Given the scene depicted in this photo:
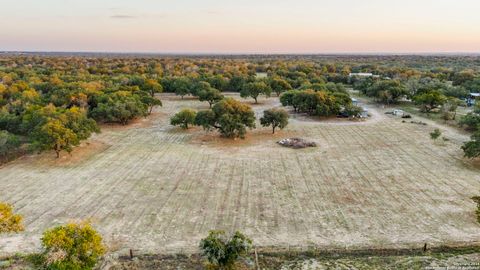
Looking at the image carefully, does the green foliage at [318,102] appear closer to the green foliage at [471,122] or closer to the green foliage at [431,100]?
the green foliage at [431,100]

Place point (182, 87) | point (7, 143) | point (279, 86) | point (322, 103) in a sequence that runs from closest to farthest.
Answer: point (7, 143)
point (322, 103)
point (182, 87)
point (279, 86)

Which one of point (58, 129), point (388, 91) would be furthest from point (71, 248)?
point (388, 91)

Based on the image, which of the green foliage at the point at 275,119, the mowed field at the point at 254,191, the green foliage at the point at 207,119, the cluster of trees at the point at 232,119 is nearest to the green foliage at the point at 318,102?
the green foliage at the point at 275,119

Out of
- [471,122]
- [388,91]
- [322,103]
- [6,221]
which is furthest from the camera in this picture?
[388,91]

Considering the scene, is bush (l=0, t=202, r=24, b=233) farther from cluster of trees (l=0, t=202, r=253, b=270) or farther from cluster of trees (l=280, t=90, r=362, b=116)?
cluster of trees (l=280, t=90, r=362, b=116)

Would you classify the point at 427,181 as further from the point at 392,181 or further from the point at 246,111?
the point at 246,111

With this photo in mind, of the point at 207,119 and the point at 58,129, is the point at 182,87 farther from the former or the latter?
the point at 58,129

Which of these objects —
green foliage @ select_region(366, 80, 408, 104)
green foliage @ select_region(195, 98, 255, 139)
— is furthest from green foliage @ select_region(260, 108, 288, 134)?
green foliage @ select_region(366, 80, 408, 104)
